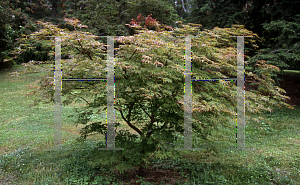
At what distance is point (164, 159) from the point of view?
4.94 m

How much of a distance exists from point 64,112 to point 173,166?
5.69m

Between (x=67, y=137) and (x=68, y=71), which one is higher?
(x=68, y=71)

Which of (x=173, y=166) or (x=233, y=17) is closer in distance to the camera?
(x=173, y=166)

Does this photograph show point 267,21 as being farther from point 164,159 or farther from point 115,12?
point 164,159

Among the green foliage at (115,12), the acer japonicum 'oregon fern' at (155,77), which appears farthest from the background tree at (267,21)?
the acer japonicum 'oregon fern' at (155,77)

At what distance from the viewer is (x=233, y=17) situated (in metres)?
9.66

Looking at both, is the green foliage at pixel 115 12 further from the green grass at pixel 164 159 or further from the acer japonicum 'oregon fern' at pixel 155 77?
the acer japonicum 'oregon fern' at pixel 155 77

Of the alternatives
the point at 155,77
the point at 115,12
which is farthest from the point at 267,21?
the point at 155,77

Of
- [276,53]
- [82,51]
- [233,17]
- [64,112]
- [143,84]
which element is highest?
[233,17]

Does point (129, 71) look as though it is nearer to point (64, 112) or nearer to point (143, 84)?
point (143, 84)

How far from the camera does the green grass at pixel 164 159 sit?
13.0 feet

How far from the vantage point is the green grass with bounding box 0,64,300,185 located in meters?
3.95

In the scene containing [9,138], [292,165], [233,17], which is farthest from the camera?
[233,17]

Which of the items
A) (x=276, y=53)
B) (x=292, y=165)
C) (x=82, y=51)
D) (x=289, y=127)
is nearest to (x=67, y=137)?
(x=82, y=51)
